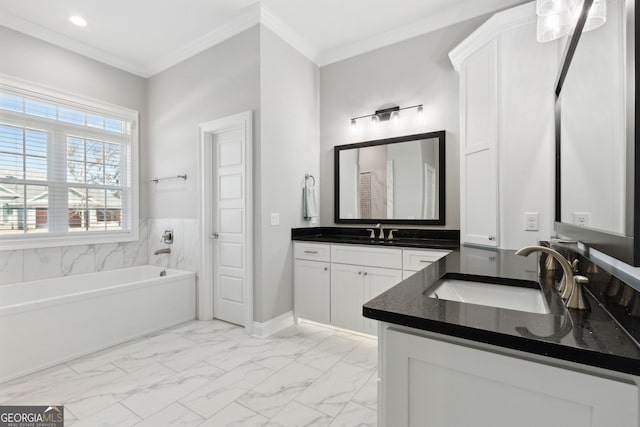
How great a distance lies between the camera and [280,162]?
9.94 feet

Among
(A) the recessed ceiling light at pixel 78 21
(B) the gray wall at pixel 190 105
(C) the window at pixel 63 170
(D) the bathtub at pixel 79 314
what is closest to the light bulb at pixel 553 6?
(B) the gray wall at pixel 190 105

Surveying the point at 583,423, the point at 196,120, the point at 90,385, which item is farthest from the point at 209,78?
the point at 583,423

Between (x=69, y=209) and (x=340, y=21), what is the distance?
347 cm

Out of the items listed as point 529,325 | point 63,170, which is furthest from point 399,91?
point 63,170

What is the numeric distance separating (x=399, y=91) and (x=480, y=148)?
1.21 metres

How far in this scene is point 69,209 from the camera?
3.25m

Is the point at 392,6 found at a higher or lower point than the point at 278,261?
higher

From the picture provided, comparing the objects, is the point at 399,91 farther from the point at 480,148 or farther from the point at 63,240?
the point at 63,240

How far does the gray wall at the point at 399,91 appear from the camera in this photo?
2.84 metres

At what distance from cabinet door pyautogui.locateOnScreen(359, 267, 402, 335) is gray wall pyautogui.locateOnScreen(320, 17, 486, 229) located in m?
0.78

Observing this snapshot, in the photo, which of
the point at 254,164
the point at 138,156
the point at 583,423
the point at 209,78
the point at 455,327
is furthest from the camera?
the point at 138,156

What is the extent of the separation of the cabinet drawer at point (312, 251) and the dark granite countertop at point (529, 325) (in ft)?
5.95

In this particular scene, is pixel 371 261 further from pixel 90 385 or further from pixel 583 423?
pixel 90 385

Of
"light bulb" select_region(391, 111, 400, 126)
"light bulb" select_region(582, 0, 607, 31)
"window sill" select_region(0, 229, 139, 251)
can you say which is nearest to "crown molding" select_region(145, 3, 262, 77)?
"light bulb" select_region(391, 111, 400, 126)
